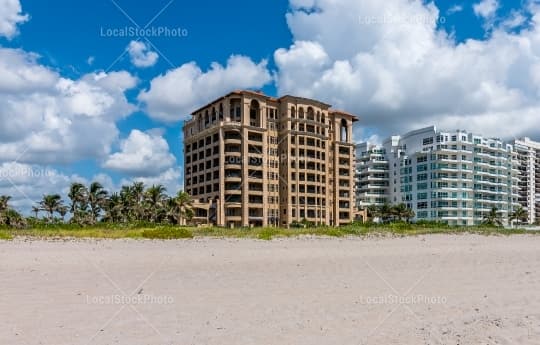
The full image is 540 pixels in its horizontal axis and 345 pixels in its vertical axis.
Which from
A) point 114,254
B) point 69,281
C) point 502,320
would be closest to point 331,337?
point 502,320

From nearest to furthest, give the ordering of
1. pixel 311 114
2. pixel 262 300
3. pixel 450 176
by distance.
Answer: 1. pixel 262 300
2. pixel 311 114
3. pixel 450 176

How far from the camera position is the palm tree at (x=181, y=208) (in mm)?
85500

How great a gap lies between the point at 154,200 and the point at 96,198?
1453cm

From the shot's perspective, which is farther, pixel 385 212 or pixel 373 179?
pixel 373 179

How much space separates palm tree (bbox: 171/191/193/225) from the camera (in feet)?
281

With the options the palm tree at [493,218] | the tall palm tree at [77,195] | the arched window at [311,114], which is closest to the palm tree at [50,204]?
the tall palm tree at [77,195]

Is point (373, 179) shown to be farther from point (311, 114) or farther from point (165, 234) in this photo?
point (165, 234)

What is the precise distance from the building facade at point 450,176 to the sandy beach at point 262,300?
108573 millimetres

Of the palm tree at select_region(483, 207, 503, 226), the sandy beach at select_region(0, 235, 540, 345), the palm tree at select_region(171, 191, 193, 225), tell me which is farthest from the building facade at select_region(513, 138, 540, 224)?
the sandy beach at select_region(0, 235, 540, 345)

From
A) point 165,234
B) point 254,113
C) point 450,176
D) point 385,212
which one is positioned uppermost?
point 254,113

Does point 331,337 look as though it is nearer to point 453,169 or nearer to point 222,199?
point 222,199

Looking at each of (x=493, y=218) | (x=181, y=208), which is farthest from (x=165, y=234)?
(x=493, y=218)

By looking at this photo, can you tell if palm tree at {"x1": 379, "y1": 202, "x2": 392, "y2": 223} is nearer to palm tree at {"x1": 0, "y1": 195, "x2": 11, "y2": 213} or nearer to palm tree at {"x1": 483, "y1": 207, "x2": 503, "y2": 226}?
palm tree at {"x1": 483, "y1": 207, "x2": 503, "y2": 226}

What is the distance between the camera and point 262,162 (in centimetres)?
10050
